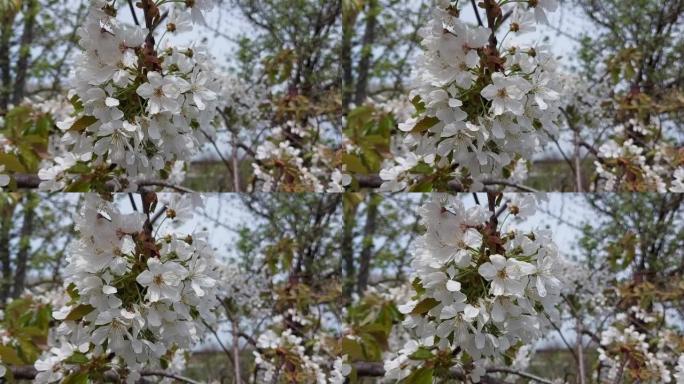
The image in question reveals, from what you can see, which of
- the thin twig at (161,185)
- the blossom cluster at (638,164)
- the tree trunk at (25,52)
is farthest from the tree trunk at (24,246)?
the blossom cluster at (638,164)

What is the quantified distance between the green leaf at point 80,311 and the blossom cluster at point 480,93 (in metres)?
0.62

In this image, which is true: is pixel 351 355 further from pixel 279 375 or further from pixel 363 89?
pixel 363 89

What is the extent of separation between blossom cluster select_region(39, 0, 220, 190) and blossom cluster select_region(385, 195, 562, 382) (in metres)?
0.43

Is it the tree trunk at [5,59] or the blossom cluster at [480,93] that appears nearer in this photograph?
the blossom cluster at [480,93]

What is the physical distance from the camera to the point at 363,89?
2.19 metres

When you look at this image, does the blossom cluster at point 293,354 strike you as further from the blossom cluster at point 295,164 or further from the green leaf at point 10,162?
the green leaf at point 10,162

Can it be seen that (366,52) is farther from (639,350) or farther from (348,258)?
(639,350)

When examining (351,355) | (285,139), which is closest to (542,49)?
(285,139)

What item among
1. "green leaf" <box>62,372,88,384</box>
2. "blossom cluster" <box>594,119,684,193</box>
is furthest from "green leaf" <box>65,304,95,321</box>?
"blossom cluster" <box>594,119,684,193</box>

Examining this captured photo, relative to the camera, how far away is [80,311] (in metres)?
1.46

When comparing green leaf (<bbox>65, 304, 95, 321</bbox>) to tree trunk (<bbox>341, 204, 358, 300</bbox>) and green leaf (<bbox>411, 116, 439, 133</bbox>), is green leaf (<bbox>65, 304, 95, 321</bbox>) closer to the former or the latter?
green leaf (<bbox>411, 116, 439, 133</bbox>)

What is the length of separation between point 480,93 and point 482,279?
29 cm

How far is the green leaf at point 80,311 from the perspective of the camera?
1.45 m

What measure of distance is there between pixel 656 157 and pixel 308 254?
934 mm
